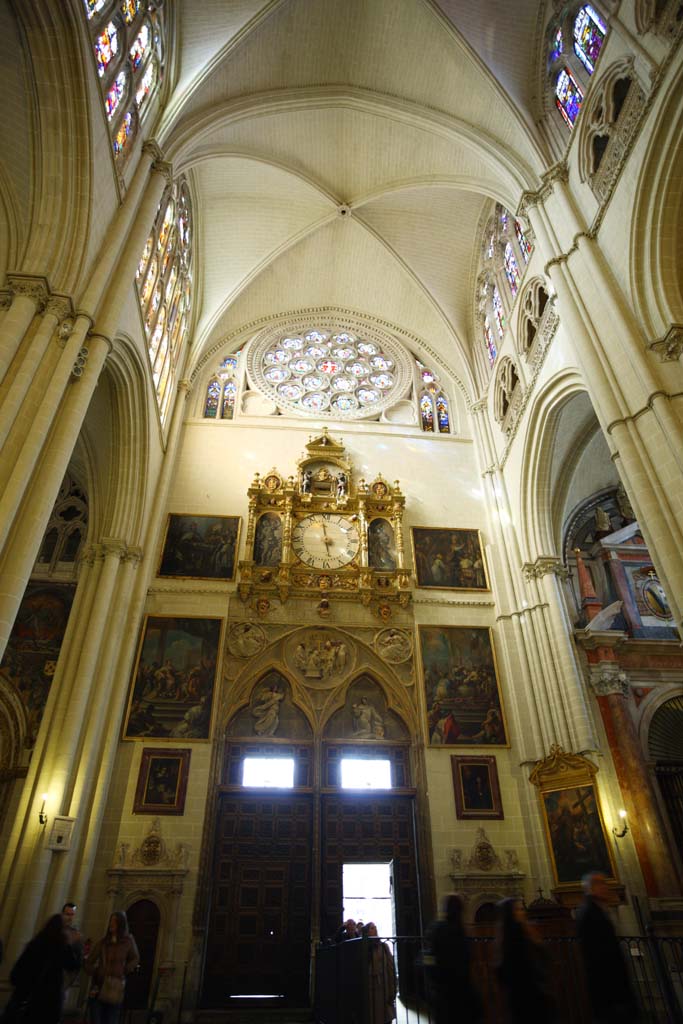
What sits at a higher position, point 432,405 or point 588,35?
point 588,35

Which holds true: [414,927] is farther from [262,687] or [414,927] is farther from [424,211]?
[424,211]

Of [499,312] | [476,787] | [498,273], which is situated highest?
[498,273]

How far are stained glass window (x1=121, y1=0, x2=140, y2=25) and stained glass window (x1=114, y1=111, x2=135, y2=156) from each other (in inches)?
56.4

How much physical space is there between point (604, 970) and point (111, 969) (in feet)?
13.0

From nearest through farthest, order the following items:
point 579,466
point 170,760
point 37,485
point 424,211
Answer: point 37,485, point 170,760, point 579,466, point 424,211

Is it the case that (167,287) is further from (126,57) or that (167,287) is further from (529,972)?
(529,972)

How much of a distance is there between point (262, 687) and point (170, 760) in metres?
2.34

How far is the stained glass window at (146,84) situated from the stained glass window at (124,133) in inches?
22.6

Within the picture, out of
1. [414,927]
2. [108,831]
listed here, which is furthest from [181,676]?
[414,927]

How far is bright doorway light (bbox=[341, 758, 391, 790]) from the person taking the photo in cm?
1263

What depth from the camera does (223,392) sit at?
18312mm

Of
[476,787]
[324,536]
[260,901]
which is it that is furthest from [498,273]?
[260,901]

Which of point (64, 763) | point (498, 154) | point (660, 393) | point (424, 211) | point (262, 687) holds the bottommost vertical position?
point (64, 763)

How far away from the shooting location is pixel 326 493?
16.3 m
